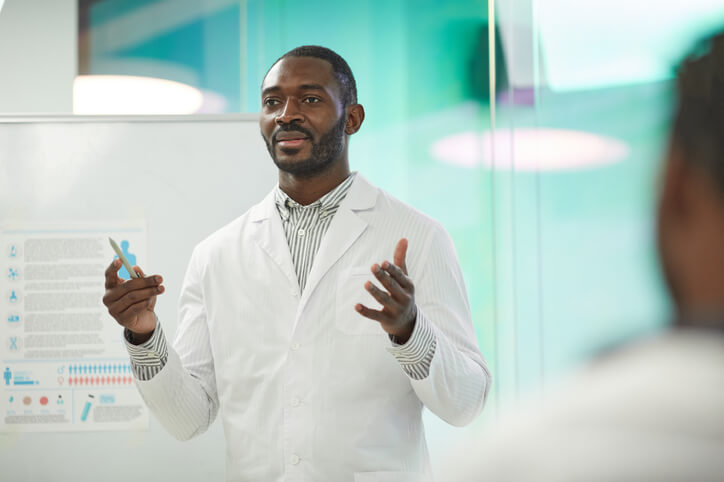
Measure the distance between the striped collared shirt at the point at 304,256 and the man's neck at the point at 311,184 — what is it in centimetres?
2

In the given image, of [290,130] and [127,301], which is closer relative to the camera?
[127,301]

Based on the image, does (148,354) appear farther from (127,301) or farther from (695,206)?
(695,206)

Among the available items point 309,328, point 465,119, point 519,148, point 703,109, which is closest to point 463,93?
point 465,119

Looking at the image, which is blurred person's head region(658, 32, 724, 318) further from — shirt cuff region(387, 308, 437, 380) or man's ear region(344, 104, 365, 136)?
man's ear region(344, 104, 365, 136)

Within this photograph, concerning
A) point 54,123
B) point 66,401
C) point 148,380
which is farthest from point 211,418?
Answer: point 54,123

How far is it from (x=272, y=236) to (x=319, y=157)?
0.84 feet

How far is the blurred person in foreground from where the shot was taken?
358mm

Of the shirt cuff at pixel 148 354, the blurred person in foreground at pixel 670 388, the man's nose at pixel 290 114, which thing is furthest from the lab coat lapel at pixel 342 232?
the blurred person in foreground at pixel 670 388

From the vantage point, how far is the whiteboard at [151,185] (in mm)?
2516

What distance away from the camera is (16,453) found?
2494 millimetres

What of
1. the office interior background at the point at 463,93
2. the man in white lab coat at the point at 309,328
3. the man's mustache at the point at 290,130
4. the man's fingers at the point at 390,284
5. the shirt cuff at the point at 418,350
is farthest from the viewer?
the office interior background at the point at 463,93

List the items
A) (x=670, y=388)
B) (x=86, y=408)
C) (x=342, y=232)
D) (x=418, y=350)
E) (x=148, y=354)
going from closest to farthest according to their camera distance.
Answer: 1. (x=670, y=388)
2. (x=418, y=350)
3. (x=148, y=354)
4. (x=342, y=232)
5. (x=86, y=408)

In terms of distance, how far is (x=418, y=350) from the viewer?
4.78ft

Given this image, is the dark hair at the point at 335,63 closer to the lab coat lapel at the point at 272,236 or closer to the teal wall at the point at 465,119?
the lab coat lapel at the point at 272,236
